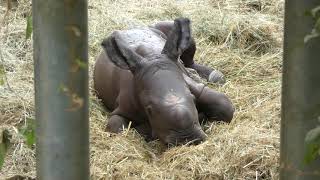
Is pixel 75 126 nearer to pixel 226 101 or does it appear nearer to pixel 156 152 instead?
pixel 156 152

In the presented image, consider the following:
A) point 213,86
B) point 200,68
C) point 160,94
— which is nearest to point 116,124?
point 160,94

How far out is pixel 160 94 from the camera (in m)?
5.37

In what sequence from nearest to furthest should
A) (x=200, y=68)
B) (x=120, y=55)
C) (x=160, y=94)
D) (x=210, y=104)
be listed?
(x=160, y=94) → (x=120, y=55) → (x=210, y=104) → (x=200, y=68)

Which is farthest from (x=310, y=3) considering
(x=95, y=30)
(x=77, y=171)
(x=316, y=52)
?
(x=95, y=30)

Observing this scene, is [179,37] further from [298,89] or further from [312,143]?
[312,143]

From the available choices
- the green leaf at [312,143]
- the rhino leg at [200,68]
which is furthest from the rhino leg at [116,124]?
the green leaf at [312,143]

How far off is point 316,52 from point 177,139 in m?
3.37

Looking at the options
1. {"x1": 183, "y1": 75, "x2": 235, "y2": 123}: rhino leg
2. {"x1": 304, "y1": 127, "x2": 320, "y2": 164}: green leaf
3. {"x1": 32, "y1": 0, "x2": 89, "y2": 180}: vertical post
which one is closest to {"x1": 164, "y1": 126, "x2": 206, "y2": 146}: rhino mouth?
{"x1": 183, "y1": 75, "x2": 235, "y2": 123}: rhino leg

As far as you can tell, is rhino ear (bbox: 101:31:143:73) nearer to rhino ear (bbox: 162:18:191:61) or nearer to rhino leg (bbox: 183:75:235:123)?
rhino ear (bbox: 162:18:191:61)

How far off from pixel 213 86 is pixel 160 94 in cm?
151

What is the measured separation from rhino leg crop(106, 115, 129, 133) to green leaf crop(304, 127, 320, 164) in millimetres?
3911

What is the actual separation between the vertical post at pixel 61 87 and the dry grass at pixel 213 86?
1.53 ft

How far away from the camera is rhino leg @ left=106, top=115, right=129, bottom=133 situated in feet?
18.6

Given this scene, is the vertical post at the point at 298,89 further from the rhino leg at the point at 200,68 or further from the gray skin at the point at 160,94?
the rhino leg at the point at 200,68
